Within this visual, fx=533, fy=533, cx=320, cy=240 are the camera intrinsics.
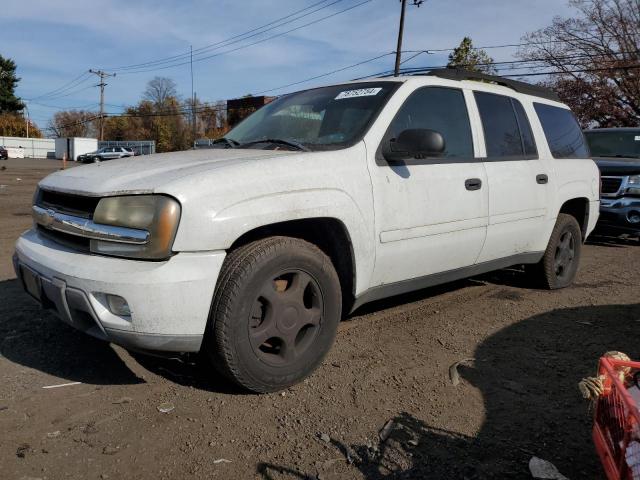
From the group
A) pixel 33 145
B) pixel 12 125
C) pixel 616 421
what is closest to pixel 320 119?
pixel 616 421

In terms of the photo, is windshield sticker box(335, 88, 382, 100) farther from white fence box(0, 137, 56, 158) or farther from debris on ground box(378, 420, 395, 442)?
white fence box(0, 137, 56, 158)

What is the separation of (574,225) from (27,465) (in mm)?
4904

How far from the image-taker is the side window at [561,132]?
4871 millimetres

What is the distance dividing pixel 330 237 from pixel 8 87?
8802cm

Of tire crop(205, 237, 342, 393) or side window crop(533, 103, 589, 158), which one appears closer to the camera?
tire crop(205, 237, 342, 393)

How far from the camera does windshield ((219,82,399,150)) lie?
336 centimetres

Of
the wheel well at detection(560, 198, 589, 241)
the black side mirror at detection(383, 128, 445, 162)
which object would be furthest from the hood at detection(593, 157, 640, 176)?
the black side mirror at detection(383, 128, 445, 162)

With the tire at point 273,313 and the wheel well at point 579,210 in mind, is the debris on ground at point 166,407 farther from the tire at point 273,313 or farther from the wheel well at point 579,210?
the wheel well at point 579,210

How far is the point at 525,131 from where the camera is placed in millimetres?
4566

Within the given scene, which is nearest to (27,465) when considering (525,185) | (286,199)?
(286,199)

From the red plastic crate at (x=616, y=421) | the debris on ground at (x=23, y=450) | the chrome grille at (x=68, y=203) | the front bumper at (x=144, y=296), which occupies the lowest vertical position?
the debris on ground at (x=23, y=450)

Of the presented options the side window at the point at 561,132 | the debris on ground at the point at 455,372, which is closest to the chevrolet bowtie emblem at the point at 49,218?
the debris on ground at the point at 455,372

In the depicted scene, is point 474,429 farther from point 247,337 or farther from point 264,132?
point 264,132

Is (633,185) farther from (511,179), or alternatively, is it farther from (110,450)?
(110,450)
